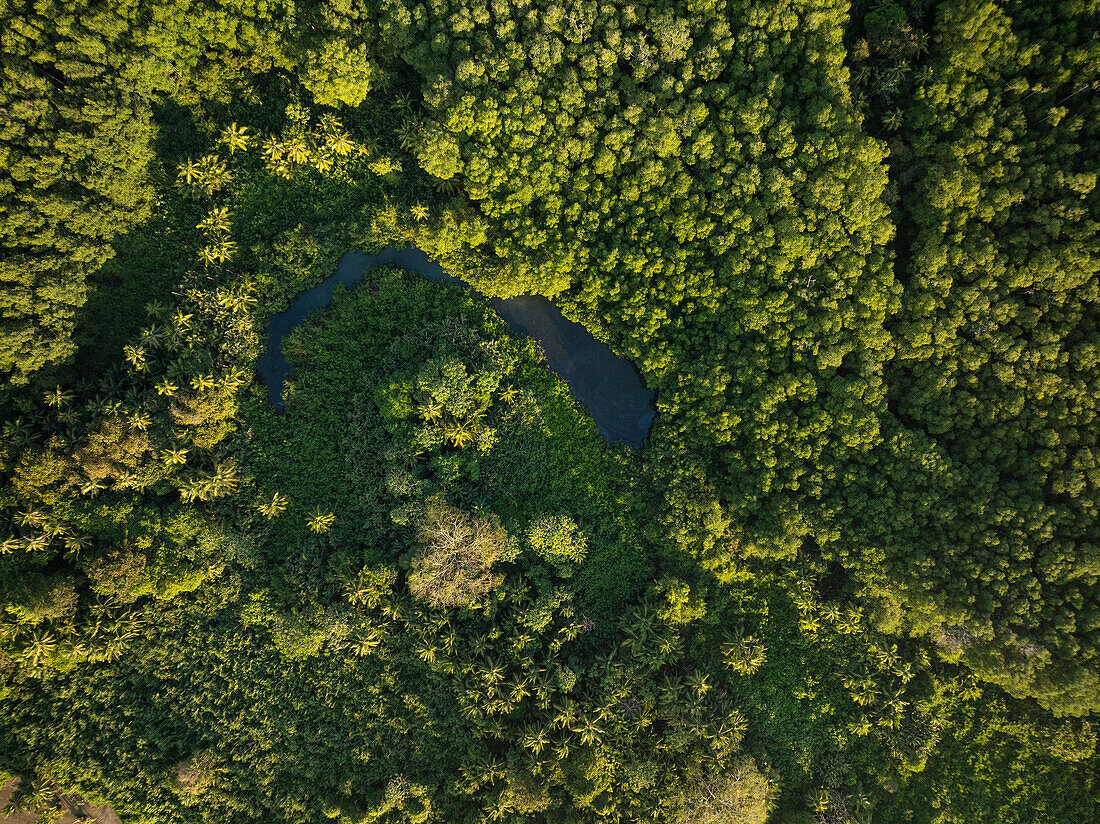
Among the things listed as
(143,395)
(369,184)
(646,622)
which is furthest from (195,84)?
(646,622)

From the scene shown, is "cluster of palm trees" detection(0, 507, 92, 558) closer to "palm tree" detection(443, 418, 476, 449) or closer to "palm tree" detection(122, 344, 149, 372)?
"palm tree" detection(122, 344, 149, 372)

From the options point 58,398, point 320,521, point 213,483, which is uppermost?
point 58,398

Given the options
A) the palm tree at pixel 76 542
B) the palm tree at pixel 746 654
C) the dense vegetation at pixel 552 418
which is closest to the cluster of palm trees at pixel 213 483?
the dense vegetation at pixel 552 418

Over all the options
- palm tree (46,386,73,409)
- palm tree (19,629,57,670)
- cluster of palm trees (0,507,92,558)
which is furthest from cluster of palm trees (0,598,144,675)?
palm tree (46,386,73,409)

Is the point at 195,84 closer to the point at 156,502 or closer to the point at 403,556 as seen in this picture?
the point at 156,502

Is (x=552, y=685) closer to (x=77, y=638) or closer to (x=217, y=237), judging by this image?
(x=77, y=638)

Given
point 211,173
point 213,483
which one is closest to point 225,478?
point 213,483

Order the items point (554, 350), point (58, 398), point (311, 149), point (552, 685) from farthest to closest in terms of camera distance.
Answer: point (554, 350)
point (311, 149)
point (552, 685)
point (58, 398)
